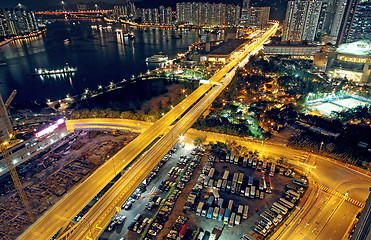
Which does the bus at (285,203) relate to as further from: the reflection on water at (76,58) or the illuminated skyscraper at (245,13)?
the illuminated skyscraper at (245,13)

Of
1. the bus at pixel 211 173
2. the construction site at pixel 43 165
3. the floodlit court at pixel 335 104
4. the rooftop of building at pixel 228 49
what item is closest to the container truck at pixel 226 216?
the bus at pixel 211 173

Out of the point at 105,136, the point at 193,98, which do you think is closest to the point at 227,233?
the point at 105,136

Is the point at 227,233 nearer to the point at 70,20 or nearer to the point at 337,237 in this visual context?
the point at 337,237

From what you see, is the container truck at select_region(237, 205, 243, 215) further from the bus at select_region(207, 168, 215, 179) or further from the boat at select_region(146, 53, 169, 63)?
the boat at select_region(146, 53, 169, 63)

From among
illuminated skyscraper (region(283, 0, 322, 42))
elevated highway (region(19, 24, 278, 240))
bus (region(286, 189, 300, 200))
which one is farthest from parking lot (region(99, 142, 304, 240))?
illuminated skyscraper (region(283, 0, 322, 42))

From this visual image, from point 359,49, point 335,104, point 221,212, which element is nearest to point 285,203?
point 221,212
